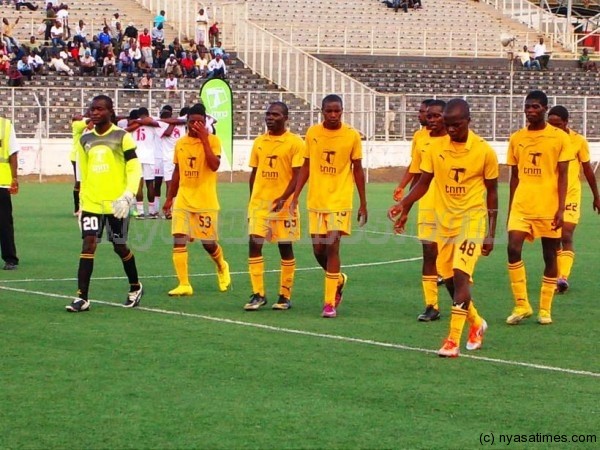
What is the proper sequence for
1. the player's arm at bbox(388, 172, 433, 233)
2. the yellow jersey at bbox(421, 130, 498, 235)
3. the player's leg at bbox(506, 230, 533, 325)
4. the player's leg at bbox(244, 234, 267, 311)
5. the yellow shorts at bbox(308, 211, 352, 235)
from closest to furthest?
the yellow jersey at bbox(421, 130, 498, 235) → the player's arm at bbox(388, 172, 433, 233) → the player's leg at bbox(506, 230, 533, 325) → the yellow shorts at bbox(308, 211, 352, 235) → the player's leg at bbox(244, 234, 267, 311)

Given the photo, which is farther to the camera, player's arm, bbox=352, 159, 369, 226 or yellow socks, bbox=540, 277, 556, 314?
player's arm, bbox=352, 159, 369, 226

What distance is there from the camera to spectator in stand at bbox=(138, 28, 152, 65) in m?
43.6

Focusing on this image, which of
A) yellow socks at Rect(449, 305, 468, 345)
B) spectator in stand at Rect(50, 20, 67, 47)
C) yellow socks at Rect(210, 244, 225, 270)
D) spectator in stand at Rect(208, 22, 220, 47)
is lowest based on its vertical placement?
yellow socks at Rect(449, 305, 468, 345)

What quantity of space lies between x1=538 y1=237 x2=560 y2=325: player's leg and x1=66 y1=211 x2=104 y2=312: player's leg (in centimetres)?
426

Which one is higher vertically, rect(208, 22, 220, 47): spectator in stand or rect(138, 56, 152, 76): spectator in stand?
rect(208, 22, 220, 47): spectator in stand

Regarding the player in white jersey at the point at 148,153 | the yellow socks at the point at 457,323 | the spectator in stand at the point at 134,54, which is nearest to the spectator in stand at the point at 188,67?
the spectator in stand at the point at 134,54

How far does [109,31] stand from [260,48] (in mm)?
5443

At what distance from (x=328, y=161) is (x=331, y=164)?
0.04 metres

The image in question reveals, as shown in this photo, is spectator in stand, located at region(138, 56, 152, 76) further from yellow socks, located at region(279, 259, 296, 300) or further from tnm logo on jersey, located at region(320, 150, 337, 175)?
tnm logo on jersey, located at region(320, 150, 337, 175)

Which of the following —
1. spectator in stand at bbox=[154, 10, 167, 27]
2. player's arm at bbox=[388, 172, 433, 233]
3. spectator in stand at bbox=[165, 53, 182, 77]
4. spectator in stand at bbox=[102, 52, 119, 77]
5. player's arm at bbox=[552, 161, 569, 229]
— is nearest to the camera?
player's arm at bbox=[388, 172, 433, 233]

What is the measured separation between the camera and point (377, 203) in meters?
29.6

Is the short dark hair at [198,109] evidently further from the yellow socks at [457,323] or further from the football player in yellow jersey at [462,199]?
the yellow socks at [457,323]

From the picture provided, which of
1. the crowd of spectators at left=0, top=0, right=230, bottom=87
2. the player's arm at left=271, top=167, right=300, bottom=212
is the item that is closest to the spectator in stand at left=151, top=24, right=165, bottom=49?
the crowd of spectators at left=0, top=0, right=230, bottom=87

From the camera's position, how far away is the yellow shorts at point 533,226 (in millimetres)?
11750
